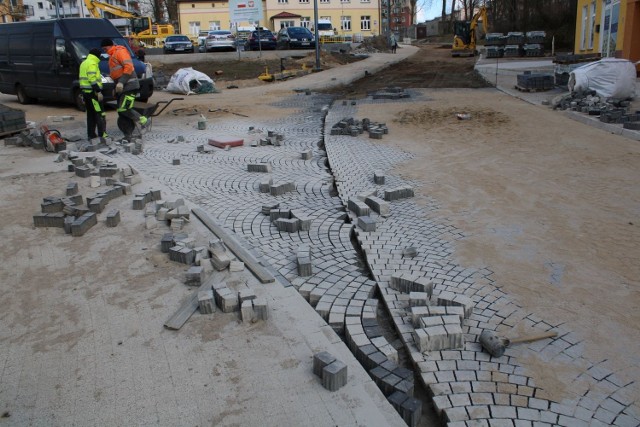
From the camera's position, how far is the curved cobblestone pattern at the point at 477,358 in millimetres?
3170

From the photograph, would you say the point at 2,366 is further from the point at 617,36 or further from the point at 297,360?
the point at 617,36

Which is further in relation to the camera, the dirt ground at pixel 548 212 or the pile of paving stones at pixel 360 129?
the pile of paving stones at pixel 360 129

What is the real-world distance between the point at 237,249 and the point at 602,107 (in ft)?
36.4

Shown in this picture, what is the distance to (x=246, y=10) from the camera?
28422mm

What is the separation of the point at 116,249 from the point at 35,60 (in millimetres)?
13751

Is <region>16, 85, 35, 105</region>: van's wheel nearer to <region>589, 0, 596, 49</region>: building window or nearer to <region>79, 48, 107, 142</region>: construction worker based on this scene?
<region>79, 48, 107, 142</region>: construction worker

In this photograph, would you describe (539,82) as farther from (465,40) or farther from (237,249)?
(465,40)

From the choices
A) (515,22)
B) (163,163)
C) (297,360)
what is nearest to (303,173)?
(163,163)

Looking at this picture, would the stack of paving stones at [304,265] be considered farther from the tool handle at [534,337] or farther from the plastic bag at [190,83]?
the plastic bag at [190,83]

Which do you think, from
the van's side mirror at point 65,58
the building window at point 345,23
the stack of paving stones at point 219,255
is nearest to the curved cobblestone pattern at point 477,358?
the stack of paving stones at point 219,255

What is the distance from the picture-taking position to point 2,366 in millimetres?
3672

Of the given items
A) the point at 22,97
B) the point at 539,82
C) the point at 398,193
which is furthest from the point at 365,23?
the point at 398,193

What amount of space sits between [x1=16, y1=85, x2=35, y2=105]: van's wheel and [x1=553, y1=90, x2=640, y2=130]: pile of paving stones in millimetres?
16572

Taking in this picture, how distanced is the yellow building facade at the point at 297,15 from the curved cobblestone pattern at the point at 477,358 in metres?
62.3
